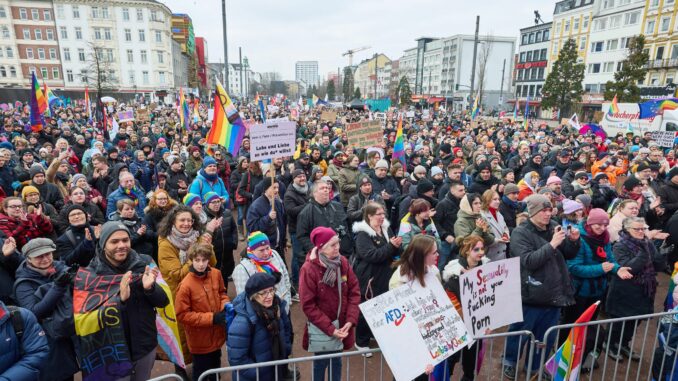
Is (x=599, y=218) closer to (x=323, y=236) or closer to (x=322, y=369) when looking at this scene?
(x=323, y=236)

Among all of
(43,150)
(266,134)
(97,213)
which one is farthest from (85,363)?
(43,150)

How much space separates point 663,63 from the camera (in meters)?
42.4

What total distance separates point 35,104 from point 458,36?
84.9 meters

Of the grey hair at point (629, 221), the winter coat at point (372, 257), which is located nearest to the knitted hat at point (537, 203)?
the grey hair at point (629, 221)

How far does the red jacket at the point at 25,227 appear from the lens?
4543 millimetres

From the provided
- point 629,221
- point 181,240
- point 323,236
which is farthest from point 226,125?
point 629,221

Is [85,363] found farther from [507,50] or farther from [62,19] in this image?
[507,50]

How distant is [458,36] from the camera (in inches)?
3317

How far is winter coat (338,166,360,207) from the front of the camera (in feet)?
24.6

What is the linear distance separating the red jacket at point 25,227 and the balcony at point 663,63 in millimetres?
53966

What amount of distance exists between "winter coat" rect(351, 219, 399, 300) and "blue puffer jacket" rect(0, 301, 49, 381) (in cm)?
283

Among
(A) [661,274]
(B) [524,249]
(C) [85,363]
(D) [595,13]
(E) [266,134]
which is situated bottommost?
(A) [661,274]

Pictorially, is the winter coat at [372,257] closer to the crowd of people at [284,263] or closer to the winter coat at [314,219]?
the crowd of people at [284,263]

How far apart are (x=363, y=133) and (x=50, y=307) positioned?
26.4 feet
